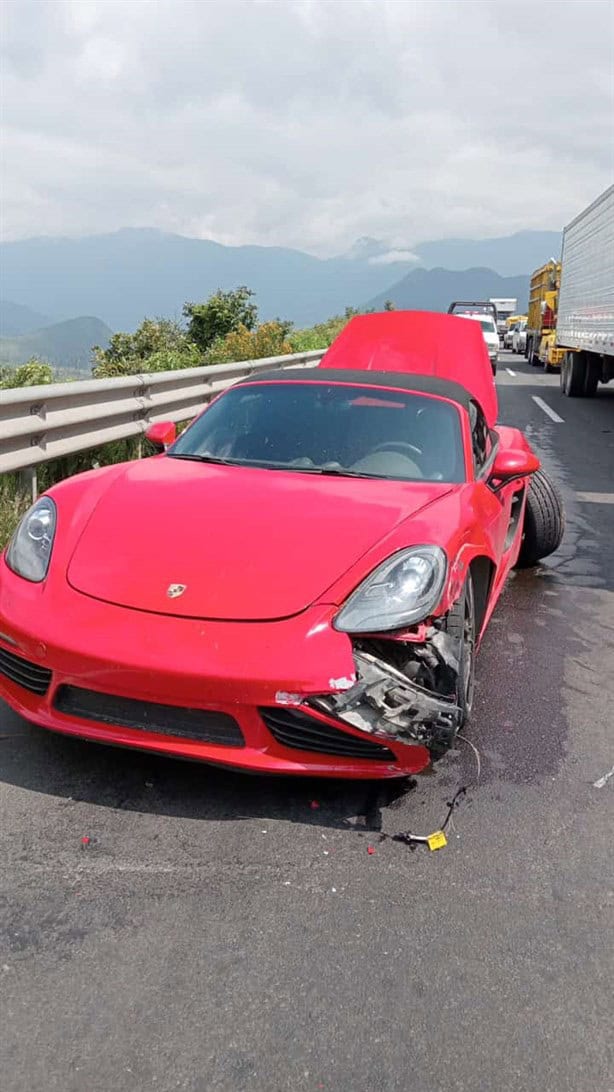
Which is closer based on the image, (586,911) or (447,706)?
(586,911)

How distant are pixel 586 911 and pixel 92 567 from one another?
190 cm

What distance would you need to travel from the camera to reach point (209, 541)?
3.27m

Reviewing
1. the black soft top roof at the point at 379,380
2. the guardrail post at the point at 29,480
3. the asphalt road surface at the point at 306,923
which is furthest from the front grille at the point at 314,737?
the guardrail post at the point at 29,480

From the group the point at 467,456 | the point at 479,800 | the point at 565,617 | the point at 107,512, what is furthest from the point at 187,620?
the point at 565,617

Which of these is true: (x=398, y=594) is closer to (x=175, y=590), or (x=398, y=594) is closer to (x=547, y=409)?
(x=175, y=590)

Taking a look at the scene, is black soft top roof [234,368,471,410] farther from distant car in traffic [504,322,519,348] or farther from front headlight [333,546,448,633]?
distant car in traffic [504,322,519,348]

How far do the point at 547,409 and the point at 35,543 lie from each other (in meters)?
15.7

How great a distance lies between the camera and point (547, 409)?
17859 mm

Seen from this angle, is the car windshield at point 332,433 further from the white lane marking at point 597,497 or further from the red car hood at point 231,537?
the white lane marking at point 597,497

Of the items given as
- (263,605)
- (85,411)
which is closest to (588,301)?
(85,411)

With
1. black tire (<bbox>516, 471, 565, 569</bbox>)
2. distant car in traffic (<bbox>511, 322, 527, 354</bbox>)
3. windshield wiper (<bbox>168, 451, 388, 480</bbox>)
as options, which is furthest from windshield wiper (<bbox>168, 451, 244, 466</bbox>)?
distant car in traffic (<bbox>511, 322, 527, 354</bbox>)

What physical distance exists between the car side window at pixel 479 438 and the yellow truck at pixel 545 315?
23.6 meters

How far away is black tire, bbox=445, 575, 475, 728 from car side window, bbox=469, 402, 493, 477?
2.92 ft

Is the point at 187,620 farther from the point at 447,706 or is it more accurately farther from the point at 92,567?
the point at 447,706
